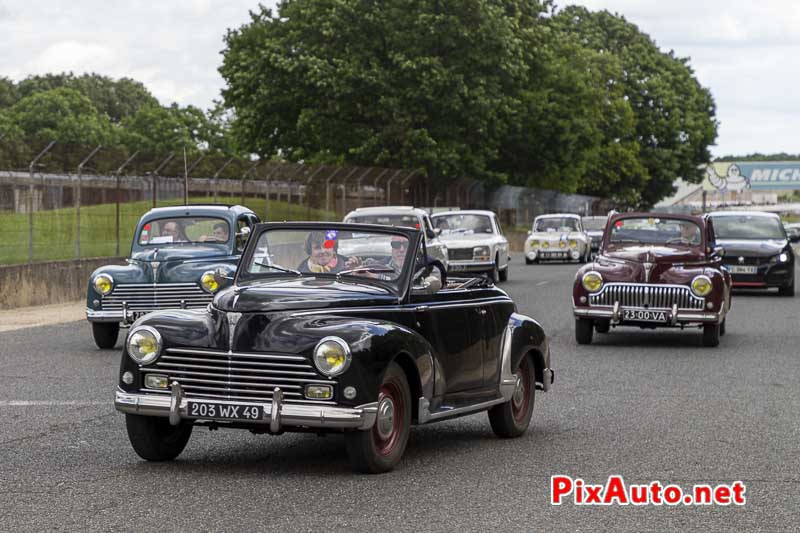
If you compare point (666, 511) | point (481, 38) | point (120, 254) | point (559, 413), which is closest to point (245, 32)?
point (481, 38)

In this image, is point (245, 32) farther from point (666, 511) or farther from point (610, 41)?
point (666, 511)

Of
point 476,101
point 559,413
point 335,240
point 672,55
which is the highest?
point 672,55

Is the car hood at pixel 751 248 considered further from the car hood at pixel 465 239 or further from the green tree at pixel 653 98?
the green tree at pixel 653 98

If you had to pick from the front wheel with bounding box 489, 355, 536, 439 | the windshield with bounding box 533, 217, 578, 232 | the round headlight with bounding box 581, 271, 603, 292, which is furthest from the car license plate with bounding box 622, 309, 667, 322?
the windshield with bounding box 533, 217, 578, 232

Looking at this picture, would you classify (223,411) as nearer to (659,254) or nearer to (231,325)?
(231,325)

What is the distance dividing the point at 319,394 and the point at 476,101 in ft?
156

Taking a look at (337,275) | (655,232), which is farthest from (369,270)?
(655,232)

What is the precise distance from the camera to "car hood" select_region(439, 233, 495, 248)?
32250mm

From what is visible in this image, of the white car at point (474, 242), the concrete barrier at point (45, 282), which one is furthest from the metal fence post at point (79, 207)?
the white car at point (474, 242)

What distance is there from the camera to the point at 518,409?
397 inches

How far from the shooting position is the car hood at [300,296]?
328 inches

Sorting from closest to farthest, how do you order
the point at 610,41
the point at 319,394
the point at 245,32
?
the point at 319,394 < the point at 245,32 < the point at 610,41

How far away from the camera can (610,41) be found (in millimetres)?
100500

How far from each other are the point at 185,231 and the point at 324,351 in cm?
1059
